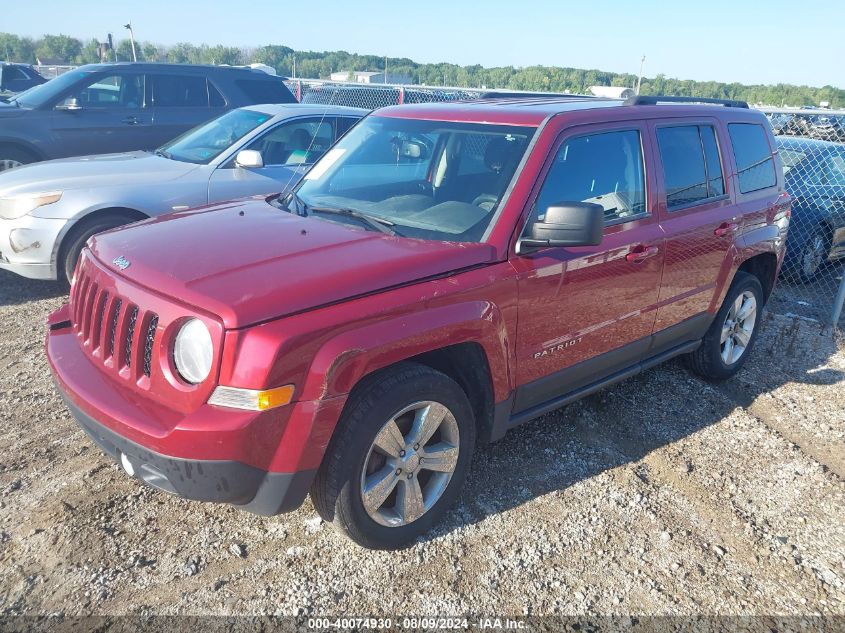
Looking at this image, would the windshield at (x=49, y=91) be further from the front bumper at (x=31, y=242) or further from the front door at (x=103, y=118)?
the front bumper at (x=31, y=242)

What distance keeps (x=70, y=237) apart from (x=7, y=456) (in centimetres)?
261

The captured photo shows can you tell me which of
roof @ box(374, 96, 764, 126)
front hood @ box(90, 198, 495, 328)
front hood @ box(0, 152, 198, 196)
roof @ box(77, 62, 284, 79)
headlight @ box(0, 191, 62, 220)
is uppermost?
roof @ box(374, 96, 764, 126)

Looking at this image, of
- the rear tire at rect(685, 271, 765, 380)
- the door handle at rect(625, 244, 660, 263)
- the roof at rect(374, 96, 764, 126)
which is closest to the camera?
the roof at rect(374, 96, 764, 126)

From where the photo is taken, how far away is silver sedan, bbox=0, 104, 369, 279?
543cm

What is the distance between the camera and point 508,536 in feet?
10.1

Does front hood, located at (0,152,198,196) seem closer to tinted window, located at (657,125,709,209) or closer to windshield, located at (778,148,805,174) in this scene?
tinted window, located at (657,125,709,209)

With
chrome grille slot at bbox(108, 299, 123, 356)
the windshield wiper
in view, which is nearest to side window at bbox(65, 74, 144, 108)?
the windshield wiper

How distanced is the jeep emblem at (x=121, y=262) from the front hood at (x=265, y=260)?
0.02 meters

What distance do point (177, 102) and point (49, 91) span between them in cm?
151

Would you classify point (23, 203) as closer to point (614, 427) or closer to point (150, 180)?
point (150, 180)

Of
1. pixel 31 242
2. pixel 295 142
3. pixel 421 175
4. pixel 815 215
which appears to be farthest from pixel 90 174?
pixel 815 215

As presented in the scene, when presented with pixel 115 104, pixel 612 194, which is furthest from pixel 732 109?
pixel 115 104

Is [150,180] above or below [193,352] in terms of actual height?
below

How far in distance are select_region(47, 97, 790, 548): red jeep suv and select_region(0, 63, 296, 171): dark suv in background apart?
Answer: 564cm
